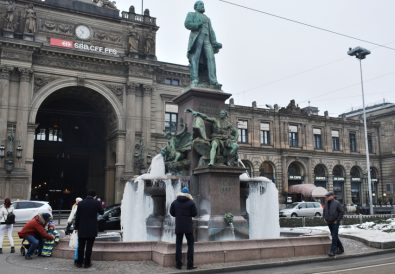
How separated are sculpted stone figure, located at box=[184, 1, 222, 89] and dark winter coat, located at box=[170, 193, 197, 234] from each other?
6.21 m

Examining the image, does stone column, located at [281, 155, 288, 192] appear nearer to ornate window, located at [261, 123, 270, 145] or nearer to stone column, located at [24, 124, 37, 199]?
ornate window, located at [261, 123, 270, 145]

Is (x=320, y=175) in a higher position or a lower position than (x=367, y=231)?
higher

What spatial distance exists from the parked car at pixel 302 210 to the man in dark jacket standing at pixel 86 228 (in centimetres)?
3091

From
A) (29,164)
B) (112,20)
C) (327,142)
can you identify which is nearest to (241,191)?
(29,164)

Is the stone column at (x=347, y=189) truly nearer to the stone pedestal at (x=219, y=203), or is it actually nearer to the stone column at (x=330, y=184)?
the stone column at (x=330, y=184)

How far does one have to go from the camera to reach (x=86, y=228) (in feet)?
32.4

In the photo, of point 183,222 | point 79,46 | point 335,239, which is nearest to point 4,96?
point 79,46

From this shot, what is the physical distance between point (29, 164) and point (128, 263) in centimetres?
3211

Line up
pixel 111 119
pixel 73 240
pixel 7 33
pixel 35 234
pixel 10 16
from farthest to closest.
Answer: pixel 111 119 < pixel 10 16 < pixel 7 33 < pixel 35 234 < pixel 73 240

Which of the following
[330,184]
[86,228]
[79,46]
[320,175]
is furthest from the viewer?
[320,175]

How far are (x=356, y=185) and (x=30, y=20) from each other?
50.4 meters

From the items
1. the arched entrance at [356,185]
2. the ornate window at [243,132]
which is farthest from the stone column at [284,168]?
the arched entrance at [356,185]

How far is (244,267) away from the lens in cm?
983

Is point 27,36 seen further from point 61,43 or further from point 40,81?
point 40,81
